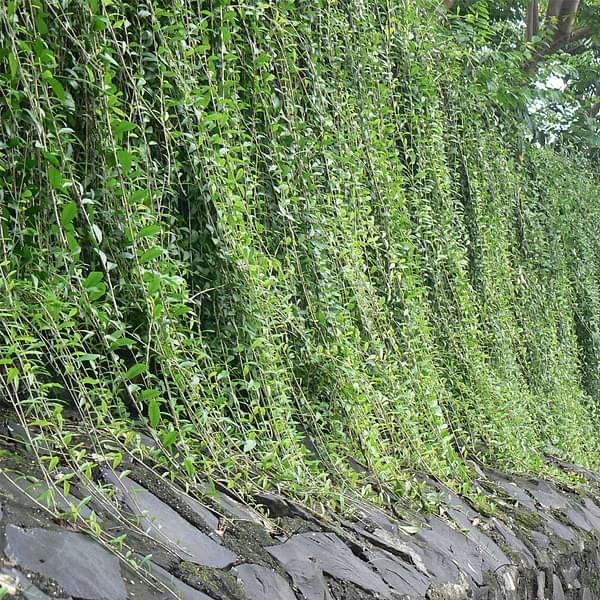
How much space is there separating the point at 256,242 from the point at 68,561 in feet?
5.04

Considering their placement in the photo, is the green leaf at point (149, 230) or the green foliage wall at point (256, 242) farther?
the green leaf at point (149, 230)

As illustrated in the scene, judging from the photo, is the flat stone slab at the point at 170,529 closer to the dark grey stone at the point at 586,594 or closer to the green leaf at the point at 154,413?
the green leaf at the point at 154,413

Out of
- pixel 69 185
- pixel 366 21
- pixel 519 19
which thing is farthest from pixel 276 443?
pixel 519 19

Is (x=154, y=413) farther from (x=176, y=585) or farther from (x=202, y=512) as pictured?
(x=176, y=585)

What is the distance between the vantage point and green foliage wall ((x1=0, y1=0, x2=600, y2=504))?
195cm

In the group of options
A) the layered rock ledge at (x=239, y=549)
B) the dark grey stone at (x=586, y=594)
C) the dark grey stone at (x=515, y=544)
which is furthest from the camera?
the dark grey stone at (x=586, y=594)

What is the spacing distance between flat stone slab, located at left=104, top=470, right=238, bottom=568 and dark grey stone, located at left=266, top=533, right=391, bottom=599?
0.59ft

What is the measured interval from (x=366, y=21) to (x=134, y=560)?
2.92m

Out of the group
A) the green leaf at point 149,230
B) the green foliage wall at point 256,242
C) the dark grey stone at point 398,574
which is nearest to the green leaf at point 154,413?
the green foliage wall at point 256,242

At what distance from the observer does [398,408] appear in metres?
3.18

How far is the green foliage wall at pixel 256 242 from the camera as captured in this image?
6.38ft

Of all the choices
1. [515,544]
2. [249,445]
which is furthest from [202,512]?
[515,544]

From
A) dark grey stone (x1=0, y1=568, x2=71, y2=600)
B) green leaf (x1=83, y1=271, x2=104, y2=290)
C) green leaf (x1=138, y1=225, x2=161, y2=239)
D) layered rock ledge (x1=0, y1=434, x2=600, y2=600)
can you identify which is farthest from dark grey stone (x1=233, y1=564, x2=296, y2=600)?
green leaf (x1=138, y1=225, x2=161, y2=239)

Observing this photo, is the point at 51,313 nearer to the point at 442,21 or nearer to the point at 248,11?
the point at 248,11
